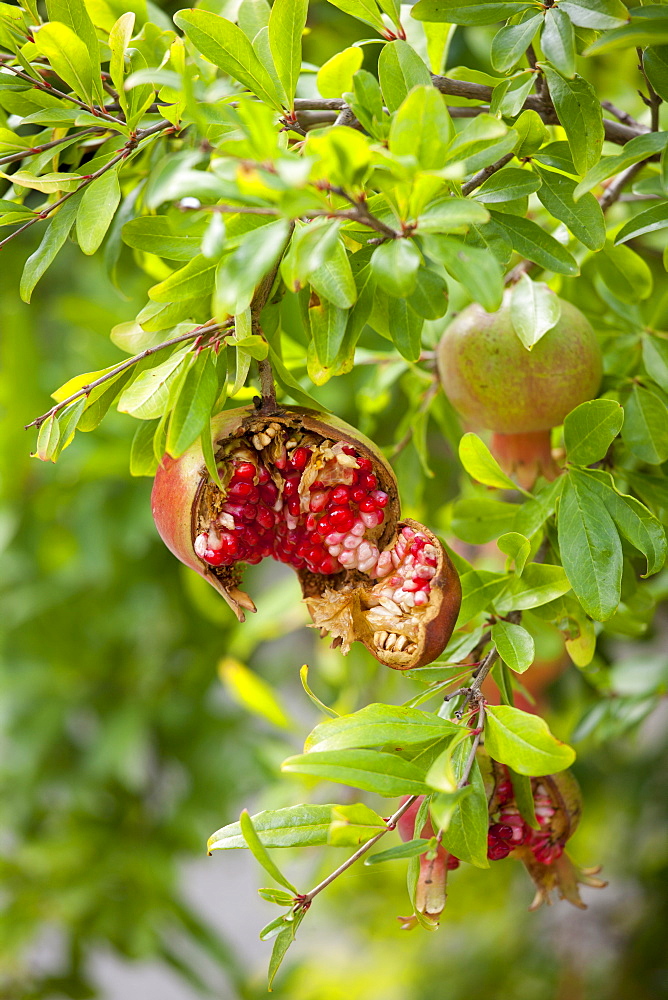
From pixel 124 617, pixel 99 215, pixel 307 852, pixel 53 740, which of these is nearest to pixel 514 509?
pixel 99 215

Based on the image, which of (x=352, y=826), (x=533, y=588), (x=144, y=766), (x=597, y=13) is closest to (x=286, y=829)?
(x=352, y=826)

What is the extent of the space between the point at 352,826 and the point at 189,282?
0.23 meters

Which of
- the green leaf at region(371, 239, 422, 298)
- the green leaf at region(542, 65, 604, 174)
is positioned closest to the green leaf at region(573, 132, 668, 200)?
the green leaf at region(542, 65, 604, 174)

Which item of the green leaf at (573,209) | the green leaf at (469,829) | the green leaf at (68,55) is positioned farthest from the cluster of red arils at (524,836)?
the green leaf at (68,55)

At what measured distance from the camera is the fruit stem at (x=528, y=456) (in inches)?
20.7

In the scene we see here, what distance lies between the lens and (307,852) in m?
0.93

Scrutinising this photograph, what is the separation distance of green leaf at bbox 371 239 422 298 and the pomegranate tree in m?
0.16

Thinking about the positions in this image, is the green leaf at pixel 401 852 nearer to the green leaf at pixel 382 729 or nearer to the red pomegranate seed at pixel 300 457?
the green leaf at pixel 382 729

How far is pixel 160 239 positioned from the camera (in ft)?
1.28

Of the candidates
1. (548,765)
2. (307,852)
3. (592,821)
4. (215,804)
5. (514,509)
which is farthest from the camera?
(592,821)

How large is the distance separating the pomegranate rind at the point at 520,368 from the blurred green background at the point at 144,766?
17.1 inches

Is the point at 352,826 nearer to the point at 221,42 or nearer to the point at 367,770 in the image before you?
Result: the point at 367,770

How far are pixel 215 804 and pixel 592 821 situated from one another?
50 centimetres

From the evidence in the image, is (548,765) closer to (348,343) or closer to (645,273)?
Answer: (348,343)
